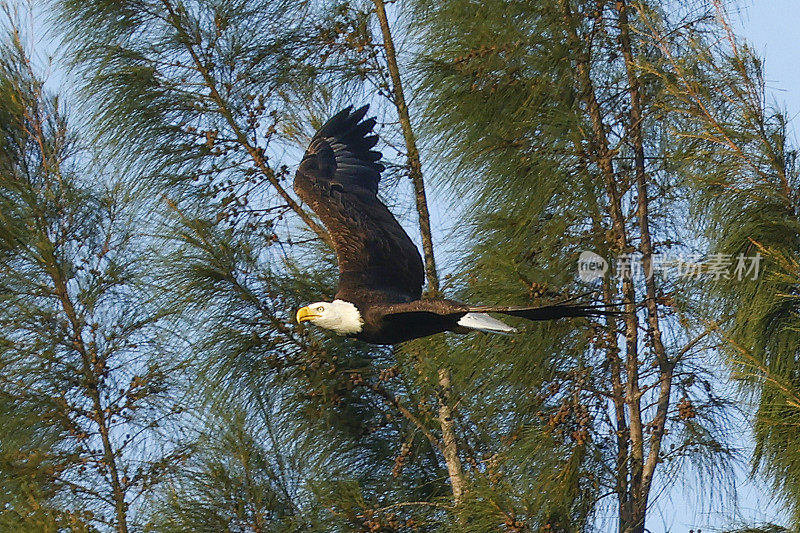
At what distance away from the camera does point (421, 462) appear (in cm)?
616

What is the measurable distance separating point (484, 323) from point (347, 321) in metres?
0.64

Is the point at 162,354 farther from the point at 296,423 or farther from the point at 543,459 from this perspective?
the point at 543,459

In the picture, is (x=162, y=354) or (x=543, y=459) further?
(x=162, y=354)

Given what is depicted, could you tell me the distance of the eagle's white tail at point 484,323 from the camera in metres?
4.75

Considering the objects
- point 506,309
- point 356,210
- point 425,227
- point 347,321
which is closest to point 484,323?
point 506,309

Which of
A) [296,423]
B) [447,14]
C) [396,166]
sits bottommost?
[296,423]

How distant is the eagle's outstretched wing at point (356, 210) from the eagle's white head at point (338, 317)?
0.10m

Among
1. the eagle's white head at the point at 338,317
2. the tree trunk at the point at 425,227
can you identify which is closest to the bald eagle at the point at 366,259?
the eagle's white head at the point at 338,317

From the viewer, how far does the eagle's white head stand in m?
5.26

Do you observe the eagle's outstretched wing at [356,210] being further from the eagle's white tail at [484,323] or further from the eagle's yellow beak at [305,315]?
the eagle's white tail at [484,323]

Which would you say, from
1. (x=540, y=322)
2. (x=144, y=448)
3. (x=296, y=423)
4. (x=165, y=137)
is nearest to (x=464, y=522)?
(x=540, y=322)

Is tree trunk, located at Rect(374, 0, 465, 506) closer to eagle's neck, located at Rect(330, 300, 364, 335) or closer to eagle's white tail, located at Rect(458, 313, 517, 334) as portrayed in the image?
eagle's neck, located at Rect(330, 300, 364, 335)

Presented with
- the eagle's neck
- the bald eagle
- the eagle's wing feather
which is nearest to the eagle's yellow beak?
the bald eagle

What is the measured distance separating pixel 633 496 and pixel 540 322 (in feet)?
2.06
